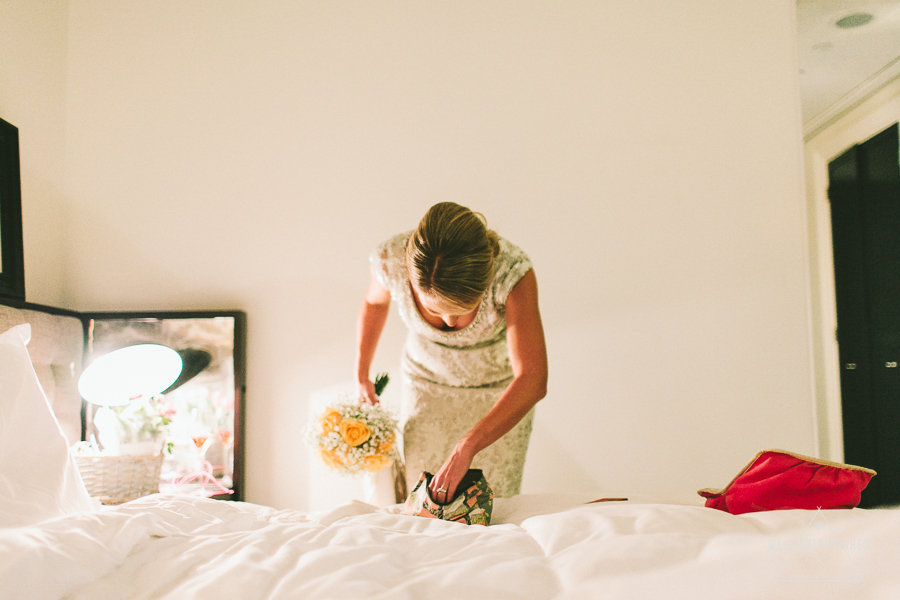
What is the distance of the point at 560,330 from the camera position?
2.46 meters

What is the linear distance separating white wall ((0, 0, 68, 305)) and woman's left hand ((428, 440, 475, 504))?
6.88ft

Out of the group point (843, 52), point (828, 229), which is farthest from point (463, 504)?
point (828, 229)

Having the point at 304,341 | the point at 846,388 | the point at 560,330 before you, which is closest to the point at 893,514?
the point at 560,330

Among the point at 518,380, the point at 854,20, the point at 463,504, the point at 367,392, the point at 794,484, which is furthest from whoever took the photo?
the point at 854,20

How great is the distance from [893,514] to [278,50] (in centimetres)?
274

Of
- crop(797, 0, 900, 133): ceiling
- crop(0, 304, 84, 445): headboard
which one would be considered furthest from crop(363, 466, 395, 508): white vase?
crop(797, 0, 900, 133): ceiling

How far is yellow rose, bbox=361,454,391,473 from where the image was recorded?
1.70 metres

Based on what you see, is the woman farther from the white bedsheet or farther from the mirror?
the mirror

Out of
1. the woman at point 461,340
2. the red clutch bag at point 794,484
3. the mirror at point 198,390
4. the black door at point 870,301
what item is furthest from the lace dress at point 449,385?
the black door at point 870,301

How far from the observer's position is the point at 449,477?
132 cm

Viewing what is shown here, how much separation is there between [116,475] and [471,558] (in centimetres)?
159

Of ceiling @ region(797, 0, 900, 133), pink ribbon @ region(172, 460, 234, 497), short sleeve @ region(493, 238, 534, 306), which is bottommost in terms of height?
pink ribbon @ region(172, 460, 234, 497)

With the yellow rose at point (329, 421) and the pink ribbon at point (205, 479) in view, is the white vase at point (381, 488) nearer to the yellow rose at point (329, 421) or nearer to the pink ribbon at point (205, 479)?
the yellow rose at point (329, 421)

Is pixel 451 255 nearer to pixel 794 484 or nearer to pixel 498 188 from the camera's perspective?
pixel 794 484
